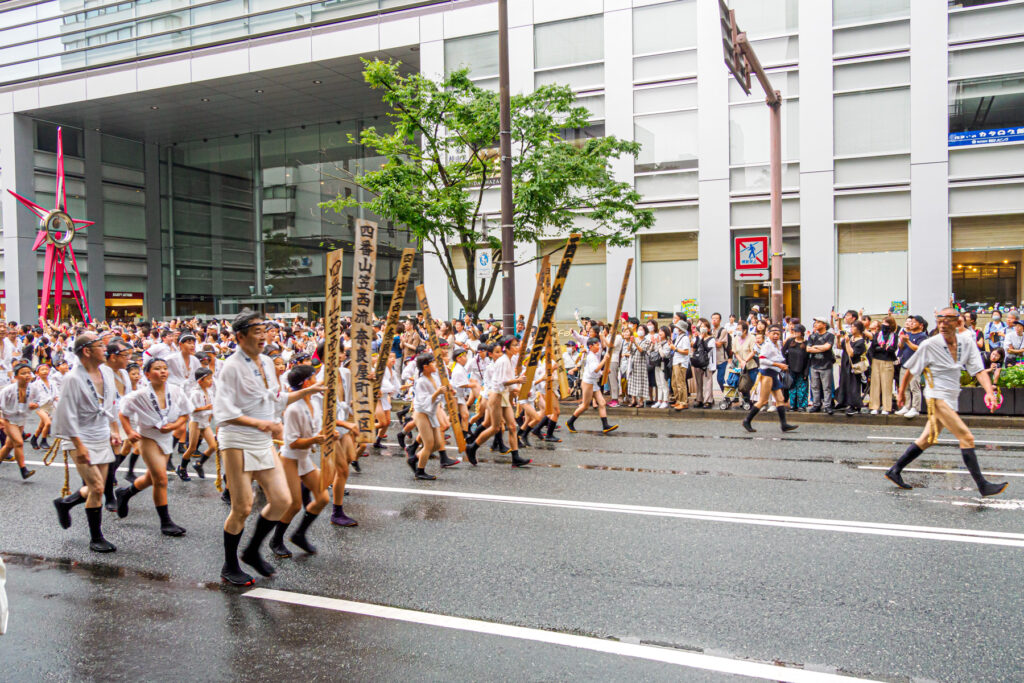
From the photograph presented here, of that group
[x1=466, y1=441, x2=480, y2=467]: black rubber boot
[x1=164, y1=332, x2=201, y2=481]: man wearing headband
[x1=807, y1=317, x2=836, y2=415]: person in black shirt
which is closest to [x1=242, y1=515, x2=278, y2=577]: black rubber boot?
[x1=164, y1=332, x2=201, y2=481]: man wearing headband

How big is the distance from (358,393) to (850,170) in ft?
58.2

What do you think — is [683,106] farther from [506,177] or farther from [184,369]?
[184,369]

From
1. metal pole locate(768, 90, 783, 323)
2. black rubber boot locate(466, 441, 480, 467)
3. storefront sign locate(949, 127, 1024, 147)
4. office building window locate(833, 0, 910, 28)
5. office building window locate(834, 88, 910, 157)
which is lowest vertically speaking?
black rubber boot locate(466, 441, 480, 467)

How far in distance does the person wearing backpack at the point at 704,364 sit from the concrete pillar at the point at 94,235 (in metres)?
30.3

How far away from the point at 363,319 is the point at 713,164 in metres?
17.2

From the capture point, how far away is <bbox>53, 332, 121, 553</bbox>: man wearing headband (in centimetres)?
654

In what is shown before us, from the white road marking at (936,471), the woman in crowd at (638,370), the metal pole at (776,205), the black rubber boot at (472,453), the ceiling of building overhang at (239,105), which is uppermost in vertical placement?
the ceiling of building overhang at (239,105)

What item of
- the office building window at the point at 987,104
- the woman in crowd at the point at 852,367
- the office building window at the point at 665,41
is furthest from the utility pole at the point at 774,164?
the office building window at the point at 987,104

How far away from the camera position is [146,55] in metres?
30.6

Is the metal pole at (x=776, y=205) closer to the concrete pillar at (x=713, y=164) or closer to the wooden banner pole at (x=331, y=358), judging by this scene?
the concrete pillar at (x=713, y=164)

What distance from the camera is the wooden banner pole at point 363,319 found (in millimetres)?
6395

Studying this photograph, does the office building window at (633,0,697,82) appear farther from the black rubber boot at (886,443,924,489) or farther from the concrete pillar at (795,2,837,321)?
the black rubber boot at (886,443,924,489)

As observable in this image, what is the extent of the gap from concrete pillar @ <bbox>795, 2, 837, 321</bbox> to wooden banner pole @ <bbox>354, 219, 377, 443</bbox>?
16.6 metres

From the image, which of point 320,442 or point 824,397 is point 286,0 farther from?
point 320,442
